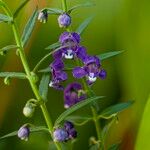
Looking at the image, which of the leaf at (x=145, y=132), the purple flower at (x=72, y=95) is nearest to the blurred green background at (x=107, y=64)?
the leaf at (x=145, y=132)

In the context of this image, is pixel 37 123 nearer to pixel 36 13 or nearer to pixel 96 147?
pixel 96 147

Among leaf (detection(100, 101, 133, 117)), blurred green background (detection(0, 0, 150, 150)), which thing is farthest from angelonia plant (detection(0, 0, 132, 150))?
blurred green background (detection(0, 0, 150, 150))

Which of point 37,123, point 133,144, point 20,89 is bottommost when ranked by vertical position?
point 133,144

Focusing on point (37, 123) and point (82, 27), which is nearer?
point (82, 27)

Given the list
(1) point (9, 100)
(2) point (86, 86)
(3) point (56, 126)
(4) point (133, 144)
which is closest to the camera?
(3) point (56, 126)

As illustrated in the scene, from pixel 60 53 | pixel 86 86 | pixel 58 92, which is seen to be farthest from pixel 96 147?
pixel 58 92

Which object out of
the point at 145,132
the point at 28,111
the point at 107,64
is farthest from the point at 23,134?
the point at 107,64
